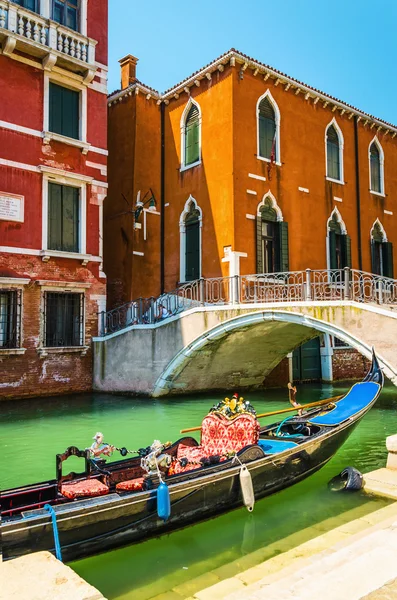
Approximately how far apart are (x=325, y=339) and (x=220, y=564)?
11.8 metres

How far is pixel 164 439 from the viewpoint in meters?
7.99

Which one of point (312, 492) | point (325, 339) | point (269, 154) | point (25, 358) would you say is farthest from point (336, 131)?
point (312, 492)

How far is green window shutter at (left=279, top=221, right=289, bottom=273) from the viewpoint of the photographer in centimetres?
1287

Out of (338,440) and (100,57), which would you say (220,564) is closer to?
(338,440)

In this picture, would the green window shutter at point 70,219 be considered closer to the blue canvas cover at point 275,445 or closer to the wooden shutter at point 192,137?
the wooden shutter at point 192,137

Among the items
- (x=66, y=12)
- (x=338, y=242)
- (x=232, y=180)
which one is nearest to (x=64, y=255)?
(x=232, y=180)

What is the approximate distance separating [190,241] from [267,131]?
3232 mm

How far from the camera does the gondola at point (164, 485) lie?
371 cm

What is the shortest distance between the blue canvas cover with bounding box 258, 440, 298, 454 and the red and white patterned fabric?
0.76 ft

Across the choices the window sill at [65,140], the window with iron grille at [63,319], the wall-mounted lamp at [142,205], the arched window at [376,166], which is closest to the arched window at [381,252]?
the arched window at [376,166]

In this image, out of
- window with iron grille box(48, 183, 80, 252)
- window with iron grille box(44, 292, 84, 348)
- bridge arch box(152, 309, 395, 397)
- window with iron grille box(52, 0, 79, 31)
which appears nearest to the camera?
bridge arch box(152, 309, 395, 397)

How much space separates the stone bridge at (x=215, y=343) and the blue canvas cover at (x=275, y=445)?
3.65m

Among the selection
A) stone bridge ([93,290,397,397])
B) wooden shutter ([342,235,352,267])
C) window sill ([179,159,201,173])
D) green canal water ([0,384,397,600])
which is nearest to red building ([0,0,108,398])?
stone bridge ([93,290,397,397])

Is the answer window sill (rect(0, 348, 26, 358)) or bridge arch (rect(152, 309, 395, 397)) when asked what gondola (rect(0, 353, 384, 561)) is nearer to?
bridge arch (rect(152, 309, 395, 397))
